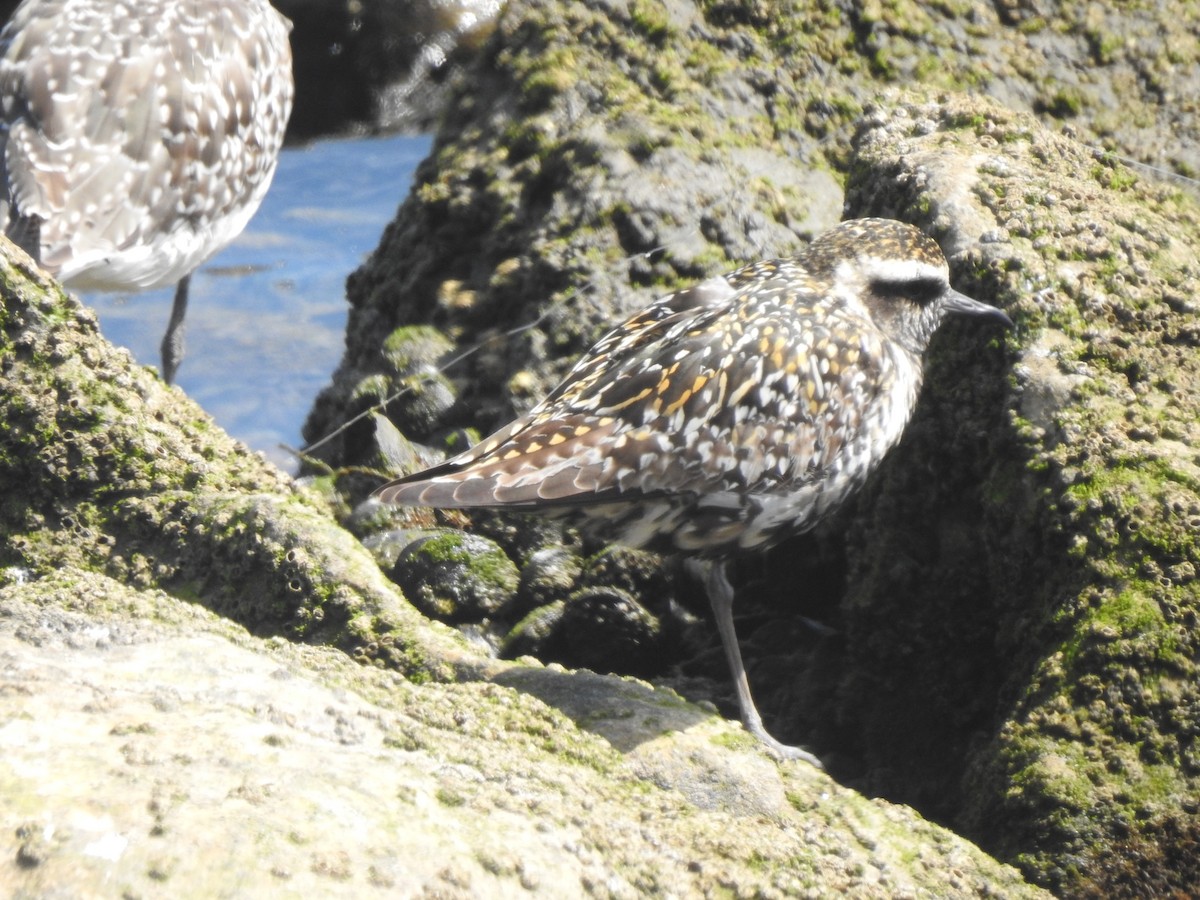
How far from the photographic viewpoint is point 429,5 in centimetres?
1495

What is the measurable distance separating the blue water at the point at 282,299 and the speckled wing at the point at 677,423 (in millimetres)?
5475

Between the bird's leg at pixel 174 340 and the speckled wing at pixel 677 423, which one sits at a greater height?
the speckled wing at pixel 677 423

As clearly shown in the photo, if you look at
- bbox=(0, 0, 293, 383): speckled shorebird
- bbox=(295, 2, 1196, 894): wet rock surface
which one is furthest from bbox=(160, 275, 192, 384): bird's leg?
bbox=(295, 2, 1196, 894): wet rock surface

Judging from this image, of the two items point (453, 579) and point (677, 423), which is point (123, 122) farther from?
point (677, 423)

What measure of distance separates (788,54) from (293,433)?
5244 mm

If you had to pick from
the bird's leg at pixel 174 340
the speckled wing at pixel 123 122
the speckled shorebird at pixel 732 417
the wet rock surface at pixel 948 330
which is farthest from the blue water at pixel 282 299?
the speckled shorebird at pixel 732 417

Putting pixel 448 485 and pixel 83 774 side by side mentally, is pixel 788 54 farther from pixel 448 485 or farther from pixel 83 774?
pixel 83 774

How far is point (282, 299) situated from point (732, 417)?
9.16m

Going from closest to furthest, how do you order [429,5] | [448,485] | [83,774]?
1. [83,774]
2. [448,485]
3. [429,5]

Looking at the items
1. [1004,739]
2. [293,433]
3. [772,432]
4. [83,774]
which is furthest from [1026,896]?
[293,433]

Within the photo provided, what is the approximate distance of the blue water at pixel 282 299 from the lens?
11891 millimetres

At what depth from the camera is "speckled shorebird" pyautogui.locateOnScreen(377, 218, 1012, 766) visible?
4703 mm

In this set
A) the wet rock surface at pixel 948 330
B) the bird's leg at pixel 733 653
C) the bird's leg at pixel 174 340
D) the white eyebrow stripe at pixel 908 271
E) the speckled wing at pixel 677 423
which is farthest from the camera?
the bird's leg at pixel 174 340

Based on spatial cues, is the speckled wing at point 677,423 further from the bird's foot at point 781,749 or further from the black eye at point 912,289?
the bird's foot at point 781,749
